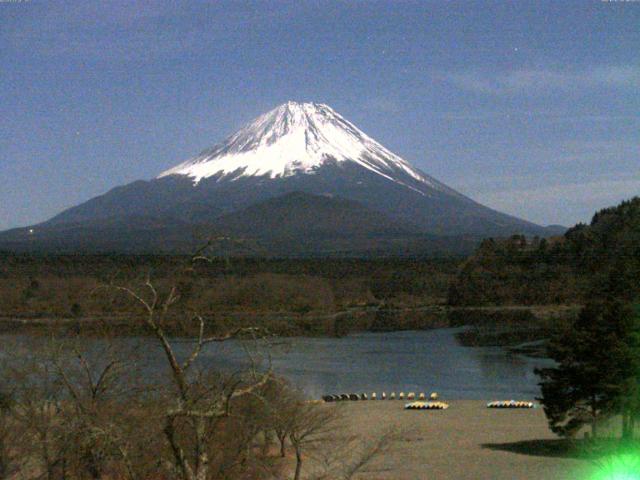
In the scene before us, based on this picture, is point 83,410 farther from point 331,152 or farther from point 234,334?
point 331,152

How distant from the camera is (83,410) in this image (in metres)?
7.69

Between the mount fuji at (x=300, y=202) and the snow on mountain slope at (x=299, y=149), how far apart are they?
203 millimetres

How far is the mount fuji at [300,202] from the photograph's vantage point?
132m

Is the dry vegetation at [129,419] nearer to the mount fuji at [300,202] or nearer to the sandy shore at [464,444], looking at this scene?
the sandy shore at [464,444]

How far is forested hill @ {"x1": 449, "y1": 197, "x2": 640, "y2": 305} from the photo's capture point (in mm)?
64188

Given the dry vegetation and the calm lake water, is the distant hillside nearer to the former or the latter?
the calm lake water

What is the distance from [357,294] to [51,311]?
2876 cm

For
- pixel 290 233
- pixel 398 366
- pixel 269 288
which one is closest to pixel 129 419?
pixel 398 366

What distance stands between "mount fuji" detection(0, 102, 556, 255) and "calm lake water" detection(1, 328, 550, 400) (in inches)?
3012

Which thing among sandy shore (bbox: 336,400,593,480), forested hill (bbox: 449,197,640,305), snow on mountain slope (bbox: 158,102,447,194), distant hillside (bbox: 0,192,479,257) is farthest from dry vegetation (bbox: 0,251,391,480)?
snow on mountain slope (bbox: 158,102,447,194)

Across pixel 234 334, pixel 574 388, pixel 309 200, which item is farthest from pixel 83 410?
pixel 309 200

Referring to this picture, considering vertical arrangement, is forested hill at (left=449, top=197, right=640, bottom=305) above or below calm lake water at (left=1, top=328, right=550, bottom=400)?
above

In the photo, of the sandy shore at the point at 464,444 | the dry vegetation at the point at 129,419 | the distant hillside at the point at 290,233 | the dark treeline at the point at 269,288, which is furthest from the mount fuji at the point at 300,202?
the dry vegetation at the point at 129,419

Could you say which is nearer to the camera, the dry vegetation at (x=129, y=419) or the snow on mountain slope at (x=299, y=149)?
the dry vegetation at (x=129, y=419)
